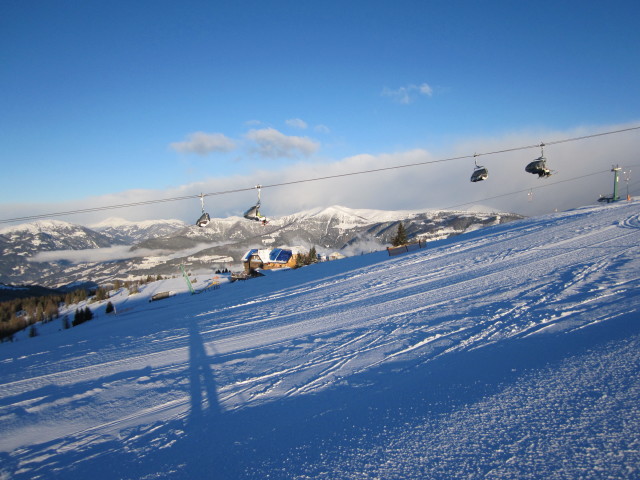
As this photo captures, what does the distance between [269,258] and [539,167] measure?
170 ft

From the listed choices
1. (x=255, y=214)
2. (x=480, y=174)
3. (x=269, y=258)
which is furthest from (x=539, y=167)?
(x=269, y=258)

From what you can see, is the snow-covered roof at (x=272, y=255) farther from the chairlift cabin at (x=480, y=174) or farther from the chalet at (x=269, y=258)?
the chairlift cabin at (x=480, y=174)

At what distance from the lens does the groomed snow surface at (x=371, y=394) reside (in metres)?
2.73

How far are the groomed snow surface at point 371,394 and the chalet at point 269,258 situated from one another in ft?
164

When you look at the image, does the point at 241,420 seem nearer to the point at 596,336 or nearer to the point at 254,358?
the point at 254,358

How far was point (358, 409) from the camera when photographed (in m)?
3.54

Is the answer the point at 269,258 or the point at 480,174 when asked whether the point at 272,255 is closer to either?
the point at 269,258

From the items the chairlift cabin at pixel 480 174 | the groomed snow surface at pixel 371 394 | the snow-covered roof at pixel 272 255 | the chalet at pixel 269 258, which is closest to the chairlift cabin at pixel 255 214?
the groomed snow surface at pixel 371 394

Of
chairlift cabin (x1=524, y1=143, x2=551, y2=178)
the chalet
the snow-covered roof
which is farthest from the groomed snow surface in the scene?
the snow-covered roof

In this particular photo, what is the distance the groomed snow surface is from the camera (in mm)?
2732

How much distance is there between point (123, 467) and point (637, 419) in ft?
15.8

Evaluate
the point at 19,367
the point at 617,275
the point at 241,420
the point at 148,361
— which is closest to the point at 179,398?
the point at 241,420

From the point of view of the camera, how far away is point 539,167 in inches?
463

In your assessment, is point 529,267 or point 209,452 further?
point 529,267
